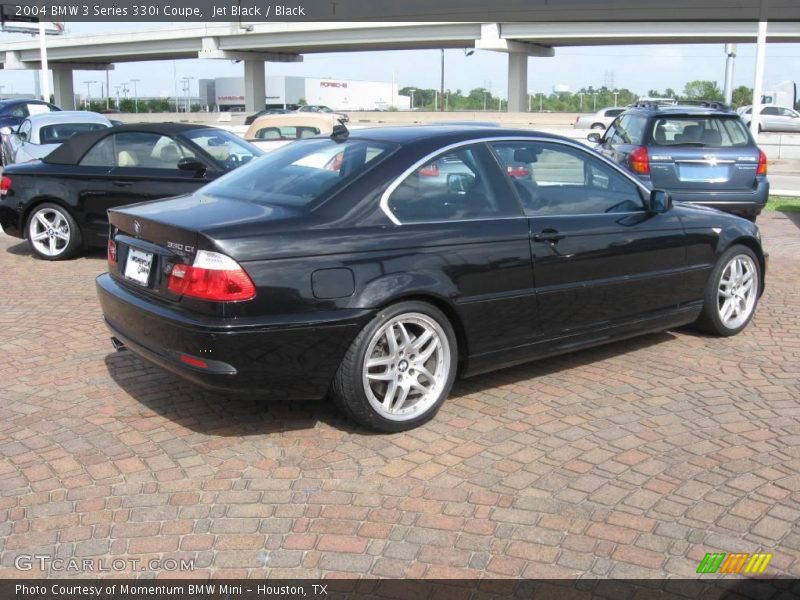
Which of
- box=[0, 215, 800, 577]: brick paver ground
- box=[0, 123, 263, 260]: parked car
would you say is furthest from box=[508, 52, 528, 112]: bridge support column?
box=[0, 215, 800, 577]: brick paver ground

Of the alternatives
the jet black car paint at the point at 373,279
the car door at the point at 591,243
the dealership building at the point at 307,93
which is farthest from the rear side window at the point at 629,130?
the dealership building at the point at 307,93

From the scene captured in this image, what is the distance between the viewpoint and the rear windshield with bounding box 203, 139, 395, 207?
4.73 m

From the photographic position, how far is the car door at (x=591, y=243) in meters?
5.17

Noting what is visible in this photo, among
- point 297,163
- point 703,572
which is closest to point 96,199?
point 297,163

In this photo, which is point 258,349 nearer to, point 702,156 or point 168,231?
point 168,231

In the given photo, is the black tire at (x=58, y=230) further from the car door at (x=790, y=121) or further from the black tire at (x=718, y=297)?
the car door at (x=790, y=121)

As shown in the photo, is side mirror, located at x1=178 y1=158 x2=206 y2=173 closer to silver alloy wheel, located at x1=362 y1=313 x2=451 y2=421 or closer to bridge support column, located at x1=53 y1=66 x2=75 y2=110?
silver alloy wheel, located at x1=362 y1=313 x2=451 y2=421

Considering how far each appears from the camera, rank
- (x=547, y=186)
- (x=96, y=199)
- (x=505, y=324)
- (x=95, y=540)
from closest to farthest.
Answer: (x=95, y=540), (x=505, y=324), (x=547, y=186), (x=96, y=199)

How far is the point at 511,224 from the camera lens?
5000 millimetres

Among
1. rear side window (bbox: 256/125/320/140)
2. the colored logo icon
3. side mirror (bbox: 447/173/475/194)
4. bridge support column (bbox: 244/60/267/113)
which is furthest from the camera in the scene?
bridge support column (bbox: 244/60/267/113)

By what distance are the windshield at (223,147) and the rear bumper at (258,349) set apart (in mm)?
5554

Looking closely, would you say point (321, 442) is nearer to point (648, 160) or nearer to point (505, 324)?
point (505, 324)

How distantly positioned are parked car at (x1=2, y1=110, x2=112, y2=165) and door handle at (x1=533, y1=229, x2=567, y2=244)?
14.3 metres

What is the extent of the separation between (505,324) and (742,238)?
2.49m
